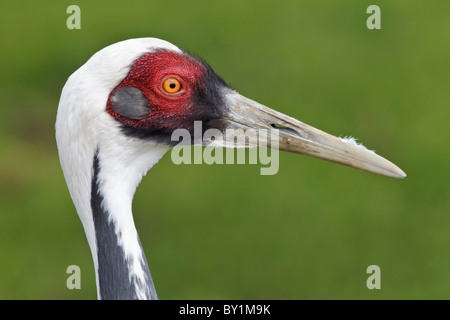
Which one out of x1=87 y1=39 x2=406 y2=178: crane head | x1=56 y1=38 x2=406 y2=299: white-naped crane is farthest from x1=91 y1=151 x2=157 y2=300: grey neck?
x1=87 y1=39 x2=406 y2=178: crane head

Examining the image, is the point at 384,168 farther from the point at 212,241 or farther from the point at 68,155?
the point at 212,241

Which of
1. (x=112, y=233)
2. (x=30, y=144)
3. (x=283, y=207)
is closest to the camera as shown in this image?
(x=112, y=233)

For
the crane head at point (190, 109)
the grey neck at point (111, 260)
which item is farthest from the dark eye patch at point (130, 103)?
the grey neck at point (111, 260)

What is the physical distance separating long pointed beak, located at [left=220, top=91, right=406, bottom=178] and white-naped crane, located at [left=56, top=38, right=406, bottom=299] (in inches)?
1.4

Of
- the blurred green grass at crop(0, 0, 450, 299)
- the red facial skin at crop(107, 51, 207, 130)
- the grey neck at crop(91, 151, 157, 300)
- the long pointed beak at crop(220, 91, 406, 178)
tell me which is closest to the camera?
the grey neck at crop(91, 151, 157, 300)

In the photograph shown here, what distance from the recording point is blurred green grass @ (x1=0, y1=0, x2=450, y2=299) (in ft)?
23.7

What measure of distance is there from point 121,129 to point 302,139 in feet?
3.00

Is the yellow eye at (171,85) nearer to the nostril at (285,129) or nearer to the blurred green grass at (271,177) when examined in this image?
the nostril at (285,129)

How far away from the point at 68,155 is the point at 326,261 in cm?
401

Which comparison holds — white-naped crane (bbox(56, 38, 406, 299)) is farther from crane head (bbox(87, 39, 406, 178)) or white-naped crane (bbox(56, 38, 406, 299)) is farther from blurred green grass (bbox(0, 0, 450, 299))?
blurred green grass (bbox(0, 0, 450, 299))
